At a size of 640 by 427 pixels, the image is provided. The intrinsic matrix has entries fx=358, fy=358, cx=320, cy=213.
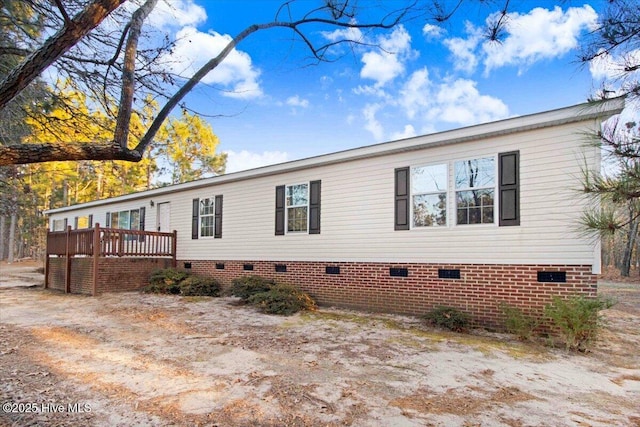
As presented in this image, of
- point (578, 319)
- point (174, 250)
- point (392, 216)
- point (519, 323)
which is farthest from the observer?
point (174, 250)

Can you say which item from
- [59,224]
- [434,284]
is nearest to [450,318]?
[434,284]

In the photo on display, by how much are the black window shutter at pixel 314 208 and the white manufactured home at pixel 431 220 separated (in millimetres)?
26

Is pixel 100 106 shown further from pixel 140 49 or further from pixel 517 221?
pixel 517 221

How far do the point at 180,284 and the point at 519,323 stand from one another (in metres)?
8.69

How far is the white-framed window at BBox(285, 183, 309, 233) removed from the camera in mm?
9328

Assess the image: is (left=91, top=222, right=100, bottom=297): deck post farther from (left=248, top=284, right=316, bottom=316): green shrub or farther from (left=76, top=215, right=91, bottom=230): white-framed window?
(left=76, top=215, right=91, bottom=230): white-framed window

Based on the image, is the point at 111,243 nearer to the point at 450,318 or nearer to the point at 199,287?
the point at 199,287

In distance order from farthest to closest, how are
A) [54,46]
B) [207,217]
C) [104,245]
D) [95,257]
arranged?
[207,217], [104,245], [95,257], [54,46]

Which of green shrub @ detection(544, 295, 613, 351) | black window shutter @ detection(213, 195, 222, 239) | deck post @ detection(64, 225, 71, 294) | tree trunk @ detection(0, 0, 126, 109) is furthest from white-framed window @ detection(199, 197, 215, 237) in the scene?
green shrub @ detection(544, 295, 613, 351)

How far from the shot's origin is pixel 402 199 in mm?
7625

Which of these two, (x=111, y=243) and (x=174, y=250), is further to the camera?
(x=174, y=250)

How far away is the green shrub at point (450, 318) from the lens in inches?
247

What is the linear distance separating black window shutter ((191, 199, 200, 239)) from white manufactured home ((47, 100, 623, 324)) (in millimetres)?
1266

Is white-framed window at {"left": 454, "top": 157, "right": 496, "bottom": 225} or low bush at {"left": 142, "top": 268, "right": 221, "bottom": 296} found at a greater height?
white-framed window at {"left": 454, "top": 157, "right": 496, "bottom": 225}
